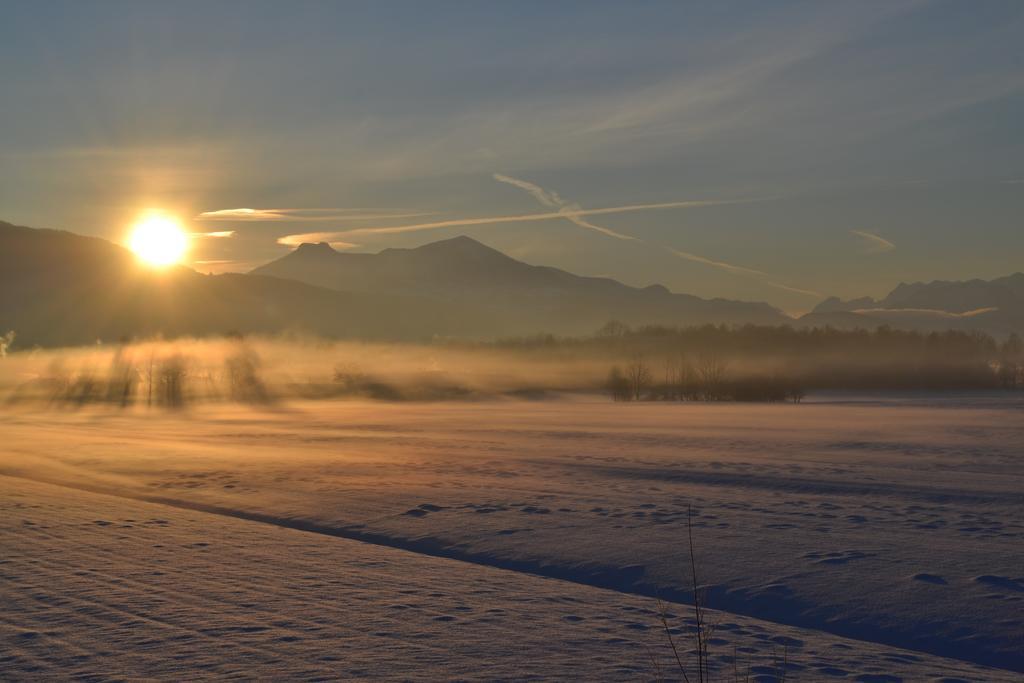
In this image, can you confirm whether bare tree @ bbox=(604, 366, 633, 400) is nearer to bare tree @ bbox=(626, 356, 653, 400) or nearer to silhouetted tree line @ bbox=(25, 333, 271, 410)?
bare tree @ bbox=(626, 356, 653, 400)

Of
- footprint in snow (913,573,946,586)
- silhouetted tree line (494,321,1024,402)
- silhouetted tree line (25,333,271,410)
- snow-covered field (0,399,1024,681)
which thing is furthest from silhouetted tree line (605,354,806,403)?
footprint in snow (913,573,946,586)

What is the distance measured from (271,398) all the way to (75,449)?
9040 cm

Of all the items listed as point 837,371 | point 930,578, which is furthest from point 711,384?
point 930,578

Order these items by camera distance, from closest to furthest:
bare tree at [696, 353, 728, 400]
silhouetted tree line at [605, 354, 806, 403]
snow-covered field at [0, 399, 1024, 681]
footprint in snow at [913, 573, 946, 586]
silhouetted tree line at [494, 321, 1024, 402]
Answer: snow-covered field at [0, 399, 1024, 681], footprint in snow at [913, 573, 946, 586], silhouetted tree line at [605, 354, 806, 403], bare tree at [696, 353, 728, 400], silhouetted tree line at [494, 321, 1024, 402]

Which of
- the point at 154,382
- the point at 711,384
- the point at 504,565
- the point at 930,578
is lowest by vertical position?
the point at 154,382

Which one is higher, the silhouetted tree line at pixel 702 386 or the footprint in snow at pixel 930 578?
the footprint in snow at pixel 930 578

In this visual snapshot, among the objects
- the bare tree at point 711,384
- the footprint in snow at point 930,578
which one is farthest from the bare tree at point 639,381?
Result: the footprint in snow at point 930,578

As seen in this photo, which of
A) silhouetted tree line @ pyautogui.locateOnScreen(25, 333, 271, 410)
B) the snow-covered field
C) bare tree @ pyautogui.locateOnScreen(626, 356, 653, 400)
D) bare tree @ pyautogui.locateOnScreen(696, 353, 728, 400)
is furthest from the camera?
bare tree @ pyautogui.locateOnScreen(626, 356, 653, 400)

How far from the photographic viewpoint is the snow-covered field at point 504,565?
1180cm

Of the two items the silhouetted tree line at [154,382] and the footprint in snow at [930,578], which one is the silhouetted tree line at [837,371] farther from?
the footprint in snow at [930,578]

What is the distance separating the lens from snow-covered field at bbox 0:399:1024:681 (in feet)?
38.7

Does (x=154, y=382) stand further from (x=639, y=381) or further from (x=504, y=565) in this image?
(x=504, y=565)

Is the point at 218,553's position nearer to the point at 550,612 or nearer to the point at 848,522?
the point at 550,612

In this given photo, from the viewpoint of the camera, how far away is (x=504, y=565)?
18.1 metres
